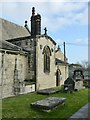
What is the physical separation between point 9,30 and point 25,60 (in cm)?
667

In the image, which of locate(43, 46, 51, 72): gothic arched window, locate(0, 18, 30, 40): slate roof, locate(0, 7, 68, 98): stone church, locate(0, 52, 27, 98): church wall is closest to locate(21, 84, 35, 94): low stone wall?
locate(0, 7, 68, 98): stone church

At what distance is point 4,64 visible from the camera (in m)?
18.1

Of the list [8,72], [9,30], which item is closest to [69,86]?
[8,72]

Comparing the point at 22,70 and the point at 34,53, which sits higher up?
the point at 34,53

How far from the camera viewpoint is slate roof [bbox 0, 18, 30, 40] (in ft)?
80.8

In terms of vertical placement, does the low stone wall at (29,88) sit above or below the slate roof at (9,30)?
below

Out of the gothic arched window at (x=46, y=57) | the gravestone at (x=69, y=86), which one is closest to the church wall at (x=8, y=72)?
the gothic arched window at (x=46, y=57)

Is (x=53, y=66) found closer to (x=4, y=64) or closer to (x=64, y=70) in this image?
(x=64, y=70)

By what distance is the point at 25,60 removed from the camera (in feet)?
71.8

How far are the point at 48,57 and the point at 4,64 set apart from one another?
831 cm

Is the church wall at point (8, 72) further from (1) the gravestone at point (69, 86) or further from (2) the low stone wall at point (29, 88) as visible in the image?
(1) the gravestone at point (69, 86)

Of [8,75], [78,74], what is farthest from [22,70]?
[78,74]

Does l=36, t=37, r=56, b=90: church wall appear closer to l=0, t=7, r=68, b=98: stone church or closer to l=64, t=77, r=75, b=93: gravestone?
l=0, t=7, r=68, b=98: stone church

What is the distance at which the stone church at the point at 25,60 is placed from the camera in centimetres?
1847
